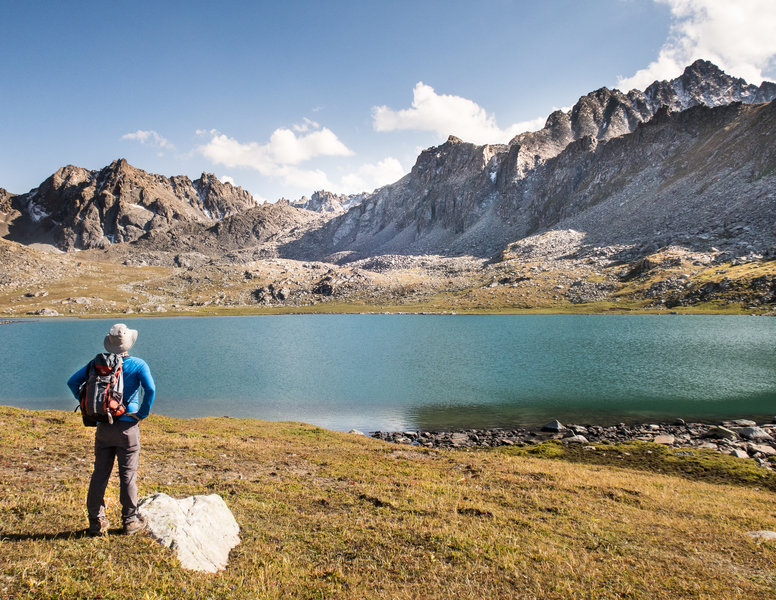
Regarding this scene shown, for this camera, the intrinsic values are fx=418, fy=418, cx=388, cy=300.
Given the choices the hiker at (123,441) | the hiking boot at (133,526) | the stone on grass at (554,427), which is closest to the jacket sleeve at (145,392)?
the hiker at (123,441)

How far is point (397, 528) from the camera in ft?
42.6

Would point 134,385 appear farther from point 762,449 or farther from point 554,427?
point 762,449

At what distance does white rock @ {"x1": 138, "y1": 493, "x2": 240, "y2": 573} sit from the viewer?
10.0m

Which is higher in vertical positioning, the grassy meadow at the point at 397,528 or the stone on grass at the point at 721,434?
the grassy meadow at the point at 397,528

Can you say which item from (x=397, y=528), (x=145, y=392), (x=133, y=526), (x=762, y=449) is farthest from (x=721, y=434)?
(x=145, y=392)

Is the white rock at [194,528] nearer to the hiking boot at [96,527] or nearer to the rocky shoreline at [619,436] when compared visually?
the hiking boot at [96,527]

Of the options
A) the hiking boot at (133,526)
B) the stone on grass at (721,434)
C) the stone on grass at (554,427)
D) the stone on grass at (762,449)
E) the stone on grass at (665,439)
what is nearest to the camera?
the hiking boot at (133,526)

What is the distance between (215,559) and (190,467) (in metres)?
11.3

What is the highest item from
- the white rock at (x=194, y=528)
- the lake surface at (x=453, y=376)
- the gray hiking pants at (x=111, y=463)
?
the gray hiking pants at (x=111, y=463)

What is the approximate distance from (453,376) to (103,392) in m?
55.8

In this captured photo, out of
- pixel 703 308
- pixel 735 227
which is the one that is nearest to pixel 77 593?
pixel 703 308

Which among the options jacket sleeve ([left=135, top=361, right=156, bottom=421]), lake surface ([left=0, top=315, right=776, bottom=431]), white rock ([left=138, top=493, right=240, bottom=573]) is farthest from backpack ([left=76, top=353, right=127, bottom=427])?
lake surface ([left=0, top=315, right=776, bottom=431])

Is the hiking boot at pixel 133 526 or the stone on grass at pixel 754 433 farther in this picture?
the stone on grass at pixel 754 433

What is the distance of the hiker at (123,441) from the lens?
1039 centimetres
